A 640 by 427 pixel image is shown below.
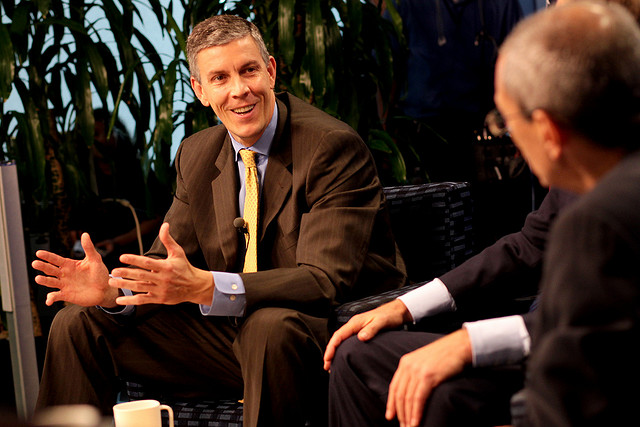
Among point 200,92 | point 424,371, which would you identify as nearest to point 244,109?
point 200,92

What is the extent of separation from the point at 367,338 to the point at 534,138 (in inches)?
27.4

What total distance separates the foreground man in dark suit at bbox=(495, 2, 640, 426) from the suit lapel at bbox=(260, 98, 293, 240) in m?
1.07

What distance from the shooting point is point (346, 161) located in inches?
78.0

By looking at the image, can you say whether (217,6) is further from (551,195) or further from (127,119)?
(551,195)

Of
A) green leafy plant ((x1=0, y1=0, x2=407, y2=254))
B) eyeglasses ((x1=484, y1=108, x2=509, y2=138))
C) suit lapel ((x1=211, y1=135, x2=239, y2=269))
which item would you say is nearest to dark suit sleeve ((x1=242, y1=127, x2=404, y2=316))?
suit lapel ((x1=211, y1=135, x2=239, y2=269))

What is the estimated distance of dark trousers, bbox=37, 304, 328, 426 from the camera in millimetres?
1680

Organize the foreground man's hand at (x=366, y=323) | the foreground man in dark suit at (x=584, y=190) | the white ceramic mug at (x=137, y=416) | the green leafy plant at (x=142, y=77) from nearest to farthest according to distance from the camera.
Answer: the foreground man in dark suit at (x=584, y=190), the white ceramic mug at (x=137, y=416), the foreground man's hand at (x=366, y=323), the green leafy plant at (x=142, y=77)

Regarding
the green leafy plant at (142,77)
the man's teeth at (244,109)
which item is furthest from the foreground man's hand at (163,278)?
the green leafy plant at (142,77)

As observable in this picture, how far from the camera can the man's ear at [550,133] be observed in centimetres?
92

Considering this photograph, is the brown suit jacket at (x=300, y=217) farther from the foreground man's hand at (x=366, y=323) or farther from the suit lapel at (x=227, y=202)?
the foreground man's hand at (x=366, y=323)

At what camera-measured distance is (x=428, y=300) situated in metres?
1.70

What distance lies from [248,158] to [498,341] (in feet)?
3.12

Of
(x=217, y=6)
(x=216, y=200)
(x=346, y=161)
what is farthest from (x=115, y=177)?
(x=346, y=161)

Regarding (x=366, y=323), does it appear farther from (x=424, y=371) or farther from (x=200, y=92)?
(x=200, y=92)
